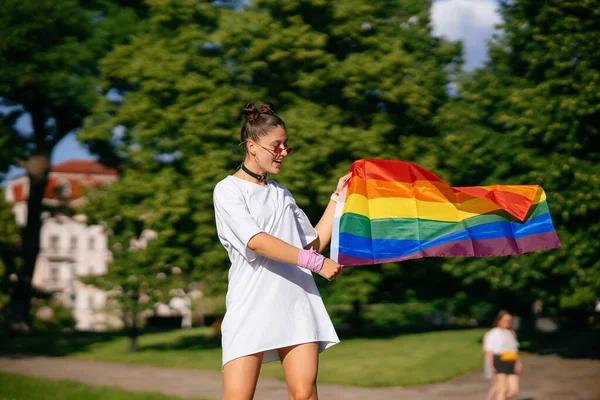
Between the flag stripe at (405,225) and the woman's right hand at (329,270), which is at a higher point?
the flag stripe at (405,225)

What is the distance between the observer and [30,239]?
119 ft

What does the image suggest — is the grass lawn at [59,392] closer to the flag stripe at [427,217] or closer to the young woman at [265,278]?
the flag stripe at [427,217]

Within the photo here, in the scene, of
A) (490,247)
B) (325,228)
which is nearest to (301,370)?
(325,228)

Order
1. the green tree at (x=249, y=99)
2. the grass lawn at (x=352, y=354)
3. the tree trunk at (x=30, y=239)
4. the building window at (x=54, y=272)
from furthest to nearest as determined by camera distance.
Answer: the building window at (x=54, y=272) < the tree trunk at (x=30, y=239) < the green tree at (x=249, y=99) < the grass lawn at (x=352, y=354)

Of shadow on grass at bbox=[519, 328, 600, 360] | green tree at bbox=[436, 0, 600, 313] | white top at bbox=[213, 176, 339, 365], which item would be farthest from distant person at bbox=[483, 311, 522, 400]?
shadow on grass at bbox=[519, 328, 600, 360]

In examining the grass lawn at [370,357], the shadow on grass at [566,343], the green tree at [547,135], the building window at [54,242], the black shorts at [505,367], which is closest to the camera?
the black shorts at [505,367]

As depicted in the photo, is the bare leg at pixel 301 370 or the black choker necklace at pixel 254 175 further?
the black choker necklace at pixel 254 175

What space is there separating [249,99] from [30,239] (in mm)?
14872

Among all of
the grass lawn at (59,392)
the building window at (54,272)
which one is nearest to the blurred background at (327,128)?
the grass lawn at (59,392)

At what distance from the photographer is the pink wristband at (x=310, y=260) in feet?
12.5

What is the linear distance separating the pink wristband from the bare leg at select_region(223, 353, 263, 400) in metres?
0.51

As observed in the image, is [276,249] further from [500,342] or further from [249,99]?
[249,99]

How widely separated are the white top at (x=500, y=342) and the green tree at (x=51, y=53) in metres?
21.1

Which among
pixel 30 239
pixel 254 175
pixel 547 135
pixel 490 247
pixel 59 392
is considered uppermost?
pixel 547 135
